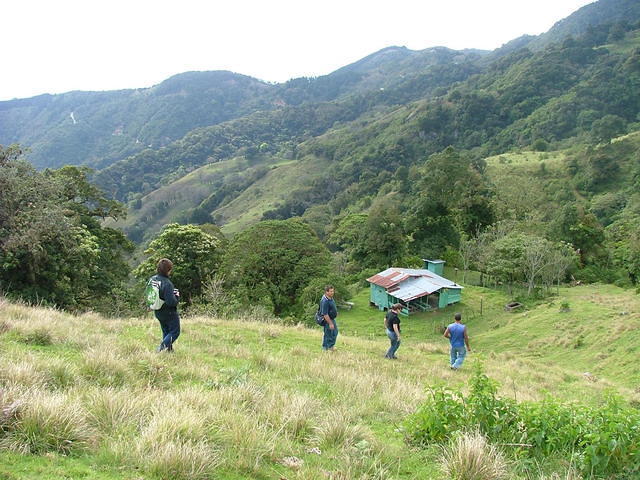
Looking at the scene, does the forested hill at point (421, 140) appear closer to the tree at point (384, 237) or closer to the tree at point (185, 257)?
the tree at point (384, 237)

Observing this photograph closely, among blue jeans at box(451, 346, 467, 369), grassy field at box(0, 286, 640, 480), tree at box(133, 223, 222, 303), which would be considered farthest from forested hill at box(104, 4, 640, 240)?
grassy field at box(0, 286, 640, 480)

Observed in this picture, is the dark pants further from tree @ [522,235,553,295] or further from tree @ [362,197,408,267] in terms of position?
tree @ [362,197,408,267]

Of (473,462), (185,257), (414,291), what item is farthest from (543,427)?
(414,291)

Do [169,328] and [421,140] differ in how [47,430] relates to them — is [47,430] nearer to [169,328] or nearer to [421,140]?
[169,328]

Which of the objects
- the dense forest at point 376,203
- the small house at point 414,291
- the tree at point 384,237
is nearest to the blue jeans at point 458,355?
the dense forest at point 376,203

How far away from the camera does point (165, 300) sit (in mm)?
7305

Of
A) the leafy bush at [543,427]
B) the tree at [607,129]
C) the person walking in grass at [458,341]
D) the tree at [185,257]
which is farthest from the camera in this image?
the tree at [607,129]

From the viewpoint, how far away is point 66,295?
60.9 feet

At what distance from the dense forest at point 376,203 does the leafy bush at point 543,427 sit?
1520 cm

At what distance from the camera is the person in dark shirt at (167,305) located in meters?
7.31

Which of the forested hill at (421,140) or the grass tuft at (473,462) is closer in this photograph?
the grass tuft at (473,462)

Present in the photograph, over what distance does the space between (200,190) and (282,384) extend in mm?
147719

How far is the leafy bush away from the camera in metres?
3.96

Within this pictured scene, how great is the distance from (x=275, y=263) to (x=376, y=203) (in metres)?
49.0
